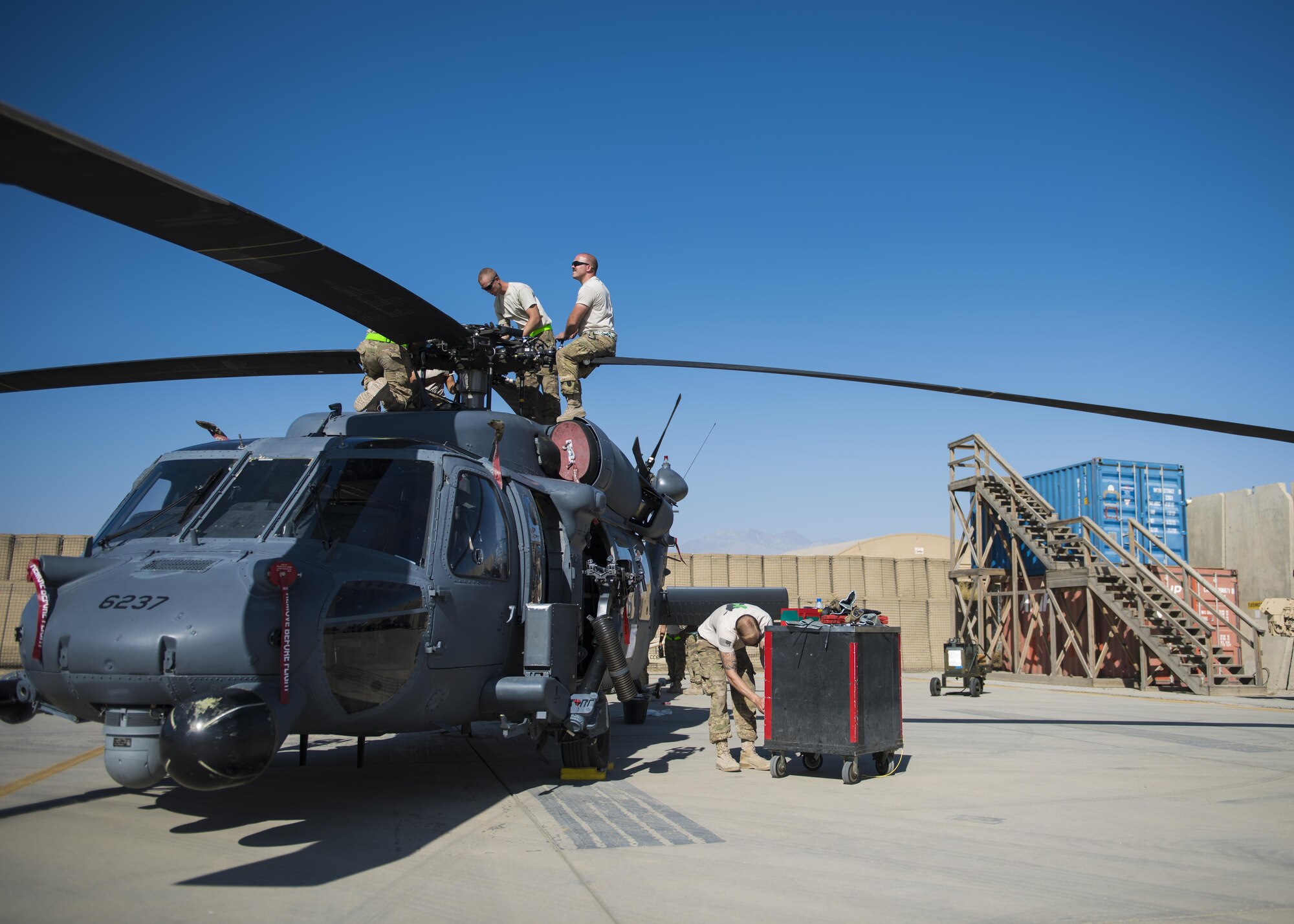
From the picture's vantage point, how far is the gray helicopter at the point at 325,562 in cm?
448

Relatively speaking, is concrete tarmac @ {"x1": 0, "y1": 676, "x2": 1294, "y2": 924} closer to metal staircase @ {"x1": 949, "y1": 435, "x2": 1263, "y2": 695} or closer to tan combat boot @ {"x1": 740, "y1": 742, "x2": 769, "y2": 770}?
tan combat boot @ {"x1": 740, "y1": 742, "x2": 769, "y2": 770}

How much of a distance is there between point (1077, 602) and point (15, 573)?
73.8 feet

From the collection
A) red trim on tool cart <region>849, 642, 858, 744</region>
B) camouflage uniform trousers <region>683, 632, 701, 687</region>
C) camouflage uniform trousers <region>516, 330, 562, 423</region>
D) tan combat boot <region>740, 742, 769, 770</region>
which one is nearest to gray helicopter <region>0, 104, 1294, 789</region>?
camouflage uniform trousers <region>516, 330, 562, 423</region>

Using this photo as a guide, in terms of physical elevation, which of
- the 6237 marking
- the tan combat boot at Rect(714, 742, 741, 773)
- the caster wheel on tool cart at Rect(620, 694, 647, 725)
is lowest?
the caster wheel on tool cart at Rect(620, 694, 647, 725)

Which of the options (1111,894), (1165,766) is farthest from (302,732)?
(1165,766)

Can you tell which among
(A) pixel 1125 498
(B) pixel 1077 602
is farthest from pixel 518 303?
(A) pixel 1125 498

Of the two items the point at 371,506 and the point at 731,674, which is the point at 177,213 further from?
the point at 731,674

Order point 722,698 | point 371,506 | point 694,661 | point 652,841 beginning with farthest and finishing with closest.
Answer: point 694,661 → point 722,698 → point 371,506 → point 652,841

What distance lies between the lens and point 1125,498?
79.9ft

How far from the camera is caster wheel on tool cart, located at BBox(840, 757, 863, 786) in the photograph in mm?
8039

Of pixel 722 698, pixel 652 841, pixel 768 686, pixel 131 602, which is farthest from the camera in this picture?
pixel 722 698

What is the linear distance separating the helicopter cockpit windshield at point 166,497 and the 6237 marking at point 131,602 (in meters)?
1.06

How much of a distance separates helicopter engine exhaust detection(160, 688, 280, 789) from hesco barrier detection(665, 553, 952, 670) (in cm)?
1992

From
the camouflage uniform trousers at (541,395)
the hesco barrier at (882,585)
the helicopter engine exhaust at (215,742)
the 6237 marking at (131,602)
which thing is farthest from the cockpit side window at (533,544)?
the hesco barrier at (882,585)
